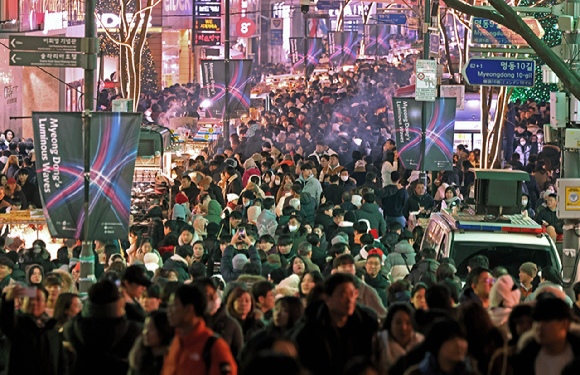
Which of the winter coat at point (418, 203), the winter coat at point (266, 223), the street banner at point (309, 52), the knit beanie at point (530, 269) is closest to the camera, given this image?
the knit beanie at point (530, 269)

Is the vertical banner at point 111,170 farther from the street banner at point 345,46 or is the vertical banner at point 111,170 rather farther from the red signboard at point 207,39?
the street banner at point 345,46

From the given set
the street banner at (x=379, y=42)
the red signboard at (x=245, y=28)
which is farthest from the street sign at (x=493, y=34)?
the street banner at (x=379, y=42)

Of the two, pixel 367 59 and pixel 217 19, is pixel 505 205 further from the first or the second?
pixel 367 59

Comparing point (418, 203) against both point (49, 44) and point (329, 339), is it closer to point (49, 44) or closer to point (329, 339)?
point (49, 44)

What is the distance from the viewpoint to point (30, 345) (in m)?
6.45

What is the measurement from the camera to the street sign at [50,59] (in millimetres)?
9188

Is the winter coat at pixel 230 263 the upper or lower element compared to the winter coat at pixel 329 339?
lower

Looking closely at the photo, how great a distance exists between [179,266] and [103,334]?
376cm

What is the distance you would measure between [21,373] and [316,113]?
25.1 metres

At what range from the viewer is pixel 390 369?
5.66 metres

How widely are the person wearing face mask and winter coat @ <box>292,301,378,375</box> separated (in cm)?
60

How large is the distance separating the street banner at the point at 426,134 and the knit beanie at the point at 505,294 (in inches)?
349

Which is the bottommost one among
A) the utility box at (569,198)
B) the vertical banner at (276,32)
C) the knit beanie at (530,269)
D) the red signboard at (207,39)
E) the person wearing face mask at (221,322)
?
the knit beanie at (530,269)

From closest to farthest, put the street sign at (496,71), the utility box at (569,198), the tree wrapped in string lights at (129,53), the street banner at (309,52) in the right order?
the utility box at (569,198)
the street sign at (496,71)
the tree wrapped in string lights at (129,53)
the street banner at (309,52)
